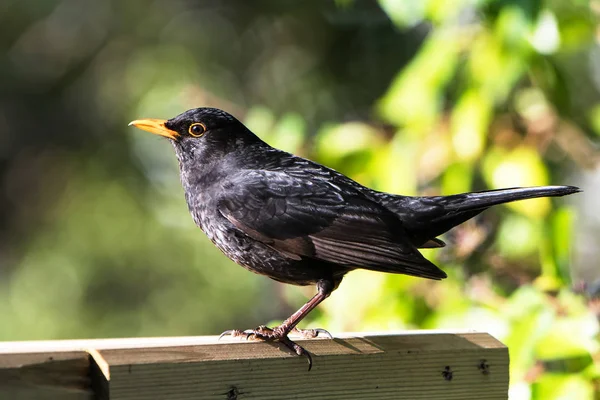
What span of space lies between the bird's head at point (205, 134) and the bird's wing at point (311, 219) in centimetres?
25

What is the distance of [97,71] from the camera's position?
10164 millimetres

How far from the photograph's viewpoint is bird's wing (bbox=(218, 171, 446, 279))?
9.30 feet

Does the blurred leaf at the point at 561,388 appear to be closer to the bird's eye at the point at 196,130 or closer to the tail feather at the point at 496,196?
the tail feather at the point at 496,196

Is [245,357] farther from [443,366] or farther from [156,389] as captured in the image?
[443,366]

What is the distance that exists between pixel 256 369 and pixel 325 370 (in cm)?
23

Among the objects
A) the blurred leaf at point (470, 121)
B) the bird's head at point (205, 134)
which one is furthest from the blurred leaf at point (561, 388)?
the bird's head at point (205, 134)

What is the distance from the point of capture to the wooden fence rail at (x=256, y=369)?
2.00 m

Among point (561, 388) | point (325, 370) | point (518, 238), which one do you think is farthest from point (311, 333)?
point (518, 238)

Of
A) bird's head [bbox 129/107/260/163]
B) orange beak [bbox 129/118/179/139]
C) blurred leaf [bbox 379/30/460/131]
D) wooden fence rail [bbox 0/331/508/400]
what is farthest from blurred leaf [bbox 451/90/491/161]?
orange beak [bbox 129/118/179/139]

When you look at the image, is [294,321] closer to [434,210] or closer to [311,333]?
[311,333]

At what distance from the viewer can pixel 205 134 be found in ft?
11.0

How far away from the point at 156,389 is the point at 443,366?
909 mm

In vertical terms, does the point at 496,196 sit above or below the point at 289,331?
above

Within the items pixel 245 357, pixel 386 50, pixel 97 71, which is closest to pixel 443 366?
pixel 245 357
